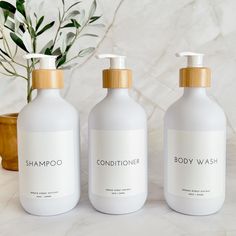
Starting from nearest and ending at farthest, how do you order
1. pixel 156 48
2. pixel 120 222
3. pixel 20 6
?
pixel 120 222, pixel 20 6, pixel 156 48

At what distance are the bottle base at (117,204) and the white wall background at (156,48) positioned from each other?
1.15ft

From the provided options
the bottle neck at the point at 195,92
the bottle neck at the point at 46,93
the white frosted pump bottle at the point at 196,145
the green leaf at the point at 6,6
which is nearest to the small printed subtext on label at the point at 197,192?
the white frosted pump bottle at the point at 196,145

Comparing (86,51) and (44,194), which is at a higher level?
(86,51)

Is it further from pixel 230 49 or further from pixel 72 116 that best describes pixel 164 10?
pixel 72 116

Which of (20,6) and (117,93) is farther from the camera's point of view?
(20,6)

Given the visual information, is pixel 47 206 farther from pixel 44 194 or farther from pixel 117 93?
pixel 117 93

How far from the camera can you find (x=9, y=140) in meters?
0.73

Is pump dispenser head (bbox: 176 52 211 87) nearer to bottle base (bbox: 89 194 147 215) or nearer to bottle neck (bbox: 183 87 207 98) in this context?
bottle neck (bbox: 183 87 207 98)

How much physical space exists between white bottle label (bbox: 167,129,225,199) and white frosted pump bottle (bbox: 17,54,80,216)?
0.15 metres

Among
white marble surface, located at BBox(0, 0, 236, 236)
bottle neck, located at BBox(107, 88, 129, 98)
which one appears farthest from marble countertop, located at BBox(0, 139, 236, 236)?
white marble surface, located at BBox(0, 0, 236, 236)

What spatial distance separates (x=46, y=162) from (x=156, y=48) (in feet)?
1.61

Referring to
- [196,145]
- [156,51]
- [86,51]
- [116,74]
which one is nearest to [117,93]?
[116,74]

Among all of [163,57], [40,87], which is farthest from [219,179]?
[163,57]

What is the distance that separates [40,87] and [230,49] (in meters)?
0.56
